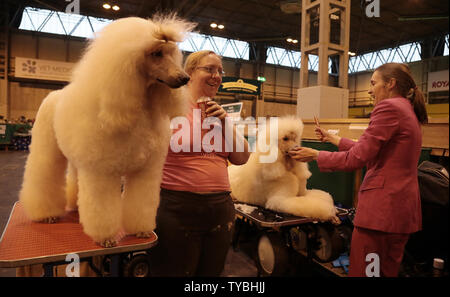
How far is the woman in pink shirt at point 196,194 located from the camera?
1.13 m

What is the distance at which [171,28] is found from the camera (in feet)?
3.27

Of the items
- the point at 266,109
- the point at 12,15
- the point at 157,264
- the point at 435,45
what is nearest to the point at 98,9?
the point at 12,15

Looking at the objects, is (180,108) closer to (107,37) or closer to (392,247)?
(107,37)

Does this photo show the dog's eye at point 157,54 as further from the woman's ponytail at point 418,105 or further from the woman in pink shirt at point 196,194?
the woman's ponytail at point 418,105

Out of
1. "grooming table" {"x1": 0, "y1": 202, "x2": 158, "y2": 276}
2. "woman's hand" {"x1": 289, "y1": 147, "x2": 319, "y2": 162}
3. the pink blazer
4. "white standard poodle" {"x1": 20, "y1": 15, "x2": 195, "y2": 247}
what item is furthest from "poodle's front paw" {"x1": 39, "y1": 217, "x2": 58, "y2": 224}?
the pink blazer

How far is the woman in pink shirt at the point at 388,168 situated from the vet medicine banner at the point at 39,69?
1277 cm

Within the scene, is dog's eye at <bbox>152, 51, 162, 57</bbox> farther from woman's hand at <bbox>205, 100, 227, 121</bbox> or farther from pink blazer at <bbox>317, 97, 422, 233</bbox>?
pink blazer at <bbox>317, 97, 422, 233</bbox>

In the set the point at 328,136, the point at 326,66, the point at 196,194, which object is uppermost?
the point at 326,66

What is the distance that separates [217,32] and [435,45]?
412 inches

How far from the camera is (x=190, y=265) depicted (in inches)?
44.6

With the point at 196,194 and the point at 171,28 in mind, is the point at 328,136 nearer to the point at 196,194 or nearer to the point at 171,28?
the point at 196,194

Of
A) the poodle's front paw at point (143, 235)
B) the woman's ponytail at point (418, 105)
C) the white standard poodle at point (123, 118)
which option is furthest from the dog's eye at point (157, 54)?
the woman's ponytail at point (418, 105)

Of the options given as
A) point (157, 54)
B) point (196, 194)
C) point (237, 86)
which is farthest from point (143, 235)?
point (237, 86)

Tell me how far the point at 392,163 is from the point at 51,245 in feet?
4.58
